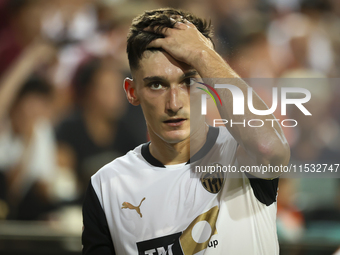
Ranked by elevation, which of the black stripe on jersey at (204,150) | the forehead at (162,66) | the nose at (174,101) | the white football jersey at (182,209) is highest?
the forehead at (162,66)

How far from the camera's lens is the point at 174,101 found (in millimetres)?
1196

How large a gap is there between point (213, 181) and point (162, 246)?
34 cm

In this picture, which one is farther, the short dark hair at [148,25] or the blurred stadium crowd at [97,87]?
the blurred stadium crowd at [97,87]

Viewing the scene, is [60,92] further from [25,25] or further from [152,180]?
[152,180]

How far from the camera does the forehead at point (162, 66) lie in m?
1.22

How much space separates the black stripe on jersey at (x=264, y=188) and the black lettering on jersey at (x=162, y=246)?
1.17 ft

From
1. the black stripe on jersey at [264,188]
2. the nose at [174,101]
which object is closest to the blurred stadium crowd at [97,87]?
the nose at [174,101]

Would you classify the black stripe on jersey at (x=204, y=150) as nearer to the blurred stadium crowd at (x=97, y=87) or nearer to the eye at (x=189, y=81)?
the eye at (x=189, y=81)

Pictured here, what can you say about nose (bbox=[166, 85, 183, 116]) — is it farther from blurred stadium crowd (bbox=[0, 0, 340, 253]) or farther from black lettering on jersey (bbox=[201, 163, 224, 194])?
blurred stadium crowd (bbox=[0, 0, 340, 253])

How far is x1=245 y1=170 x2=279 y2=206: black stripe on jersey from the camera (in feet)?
3.84

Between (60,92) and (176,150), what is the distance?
1.57m

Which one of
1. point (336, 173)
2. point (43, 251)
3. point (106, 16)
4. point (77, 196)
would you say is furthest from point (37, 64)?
point (336, 173)

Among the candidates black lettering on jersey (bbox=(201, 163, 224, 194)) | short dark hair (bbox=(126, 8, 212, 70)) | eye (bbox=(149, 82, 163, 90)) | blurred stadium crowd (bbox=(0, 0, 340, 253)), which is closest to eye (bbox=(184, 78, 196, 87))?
eye (bbox=(149, 82, 163, 90))

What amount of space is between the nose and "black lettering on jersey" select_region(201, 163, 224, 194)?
32 cm
